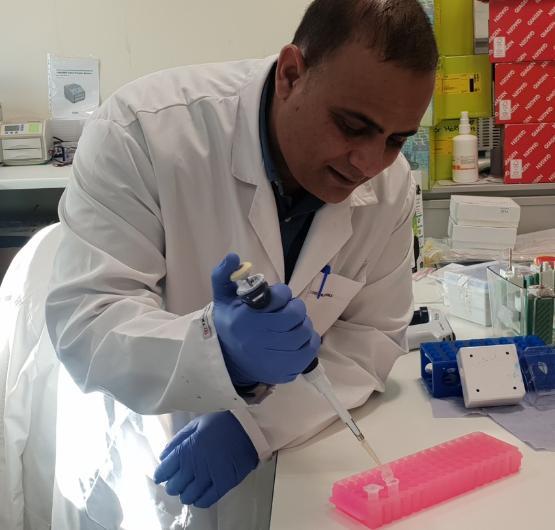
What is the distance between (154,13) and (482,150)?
52.5 inches

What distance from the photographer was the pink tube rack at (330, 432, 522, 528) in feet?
2.89

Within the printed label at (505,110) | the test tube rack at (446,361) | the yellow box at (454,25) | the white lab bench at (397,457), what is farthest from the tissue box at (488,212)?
the white lab bench at (397,457)

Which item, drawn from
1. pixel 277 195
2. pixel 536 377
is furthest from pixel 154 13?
pixel 536 377

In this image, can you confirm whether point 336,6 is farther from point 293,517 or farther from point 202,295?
point 293,517

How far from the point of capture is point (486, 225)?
2096mm

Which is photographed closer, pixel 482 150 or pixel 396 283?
pixel 396 283

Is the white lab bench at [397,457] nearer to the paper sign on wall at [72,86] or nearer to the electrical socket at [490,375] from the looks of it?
the electrical socket at [490,375]

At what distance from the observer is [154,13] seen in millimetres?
2812

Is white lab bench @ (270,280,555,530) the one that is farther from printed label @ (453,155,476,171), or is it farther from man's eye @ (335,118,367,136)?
printed label @ (453,155,476,171)

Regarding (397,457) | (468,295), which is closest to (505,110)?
(468,295)

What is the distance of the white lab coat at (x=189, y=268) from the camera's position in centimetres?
99

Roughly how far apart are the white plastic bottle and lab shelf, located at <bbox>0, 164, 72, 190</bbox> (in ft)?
4.05

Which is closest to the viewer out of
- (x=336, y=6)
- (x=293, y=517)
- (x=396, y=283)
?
(x=293, y=517)

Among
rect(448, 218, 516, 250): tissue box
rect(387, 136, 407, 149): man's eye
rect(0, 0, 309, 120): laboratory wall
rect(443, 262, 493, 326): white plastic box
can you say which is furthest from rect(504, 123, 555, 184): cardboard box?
rect(387, 136, 407, 149): man's eye
